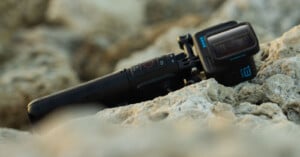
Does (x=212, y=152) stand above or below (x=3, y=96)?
below

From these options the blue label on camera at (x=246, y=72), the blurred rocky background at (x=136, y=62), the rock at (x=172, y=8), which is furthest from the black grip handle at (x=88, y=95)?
the rock at (x=172, y=8)

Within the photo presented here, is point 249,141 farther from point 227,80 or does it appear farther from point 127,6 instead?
point 127,6

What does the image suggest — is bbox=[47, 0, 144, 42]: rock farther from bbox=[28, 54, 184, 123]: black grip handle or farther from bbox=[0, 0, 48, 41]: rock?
bbox=[28, 54, 184, 123]: black grip handle

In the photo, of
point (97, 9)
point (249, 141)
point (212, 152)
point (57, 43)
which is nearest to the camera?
point (212, 152)

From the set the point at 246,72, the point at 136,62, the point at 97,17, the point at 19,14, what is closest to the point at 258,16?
the point at 136,62

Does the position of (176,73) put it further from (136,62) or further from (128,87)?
(136,62)

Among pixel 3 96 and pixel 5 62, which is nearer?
pixel 3 96

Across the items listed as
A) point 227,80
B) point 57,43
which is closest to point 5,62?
point 57,43
